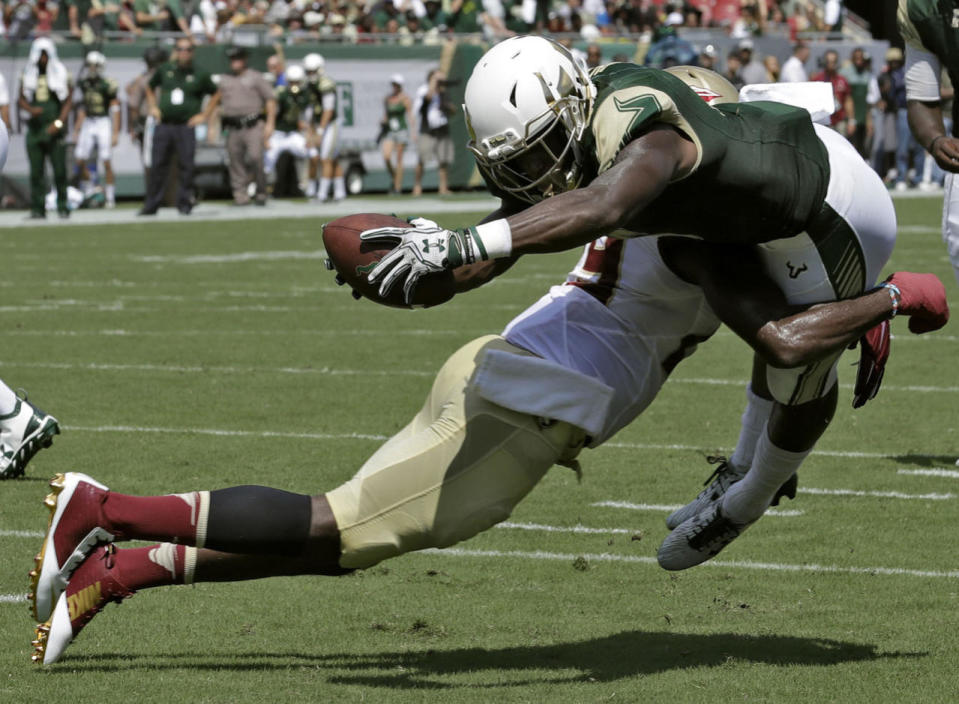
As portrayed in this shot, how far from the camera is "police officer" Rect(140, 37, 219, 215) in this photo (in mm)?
20266

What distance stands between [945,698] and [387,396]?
4894 millimetres

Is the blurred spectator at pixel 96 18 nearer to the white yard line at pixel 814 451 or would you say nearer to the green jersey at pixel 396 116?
the green jersey at pixel 396 116

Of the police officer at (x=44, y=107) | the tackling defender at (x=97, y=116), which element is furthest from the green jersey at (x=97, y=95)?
the police officer at (x=44, y=107)

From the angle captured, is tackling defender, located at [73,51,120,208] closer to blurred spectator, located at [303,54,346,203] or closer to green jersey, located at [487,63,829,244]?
blurred spectator, located at [303,54,346,203]

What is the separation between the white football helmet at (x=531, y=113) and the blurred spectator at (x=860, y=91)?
2270cm

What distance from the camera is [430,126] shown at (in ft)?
79.8

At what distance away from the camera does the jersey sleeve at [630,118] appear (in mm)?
3830

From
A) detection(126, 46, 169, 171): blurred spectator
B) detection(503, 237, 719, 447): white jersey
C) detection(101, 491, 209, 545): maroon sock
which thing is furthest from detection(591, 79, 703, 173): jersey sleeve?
detection(126, 46, 169, 171): blurred spectator

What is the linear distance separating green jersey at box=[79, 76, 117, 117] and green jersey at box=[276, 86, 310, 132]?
233 cm

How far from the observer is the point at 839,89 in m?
24.9

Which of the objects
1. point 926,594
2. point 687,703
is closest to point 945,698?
point 687,703

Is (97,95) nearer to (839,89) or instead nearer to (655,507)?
(839,89)

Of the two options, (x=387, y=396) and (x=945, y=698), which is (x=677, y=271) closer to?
(x=945, y=698)

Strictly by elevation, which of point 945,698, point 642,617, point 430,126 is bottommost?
point 430,126
